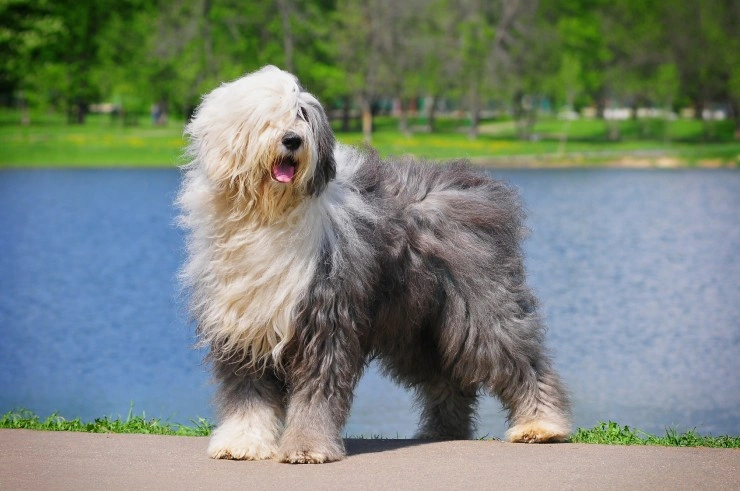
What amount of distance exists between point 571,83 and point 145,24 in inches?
838

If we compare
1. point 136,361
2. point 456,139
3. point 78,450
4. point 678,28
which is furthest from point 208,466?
point 678,28

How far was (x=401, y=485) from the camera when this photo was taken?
554 centimetres

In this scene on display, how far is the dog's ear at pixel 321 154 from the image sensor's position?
19.3ft

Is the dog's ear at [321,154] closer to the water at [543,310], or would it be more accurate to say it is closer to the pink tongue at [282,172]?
the pink tongue at [282,172]

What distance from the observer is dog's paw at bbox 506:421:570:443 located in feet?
22.1

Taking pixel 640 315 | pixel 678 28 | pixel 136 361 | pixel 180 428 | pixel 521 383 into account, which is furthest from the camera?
pixel 678 28

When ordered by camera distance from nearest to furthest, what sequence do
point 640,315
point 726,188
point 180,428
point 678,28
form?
point 180,428, point 640,315, point 726,188, point 678,28

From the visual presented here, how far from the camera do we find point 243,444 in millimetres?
6105

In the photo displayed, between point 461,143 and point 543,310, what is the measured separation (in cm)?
4545

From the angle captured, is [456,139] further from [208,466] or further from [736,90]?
[208,466]

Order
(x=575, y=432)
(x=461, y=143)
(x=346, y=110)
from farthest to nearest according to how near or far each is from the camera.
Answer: (x=346, y=110), (x=461, y=143), (x=575, y=432)

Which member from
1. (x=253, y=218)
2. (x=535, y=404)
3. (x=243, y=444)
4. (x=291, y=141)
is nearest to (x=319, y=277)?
(x=253, y=218)

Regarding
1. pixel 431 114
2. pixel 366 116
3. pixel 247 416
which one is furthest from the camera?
pixel 431 114

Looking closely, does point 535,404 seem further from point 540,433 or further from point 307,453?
point 307,453
